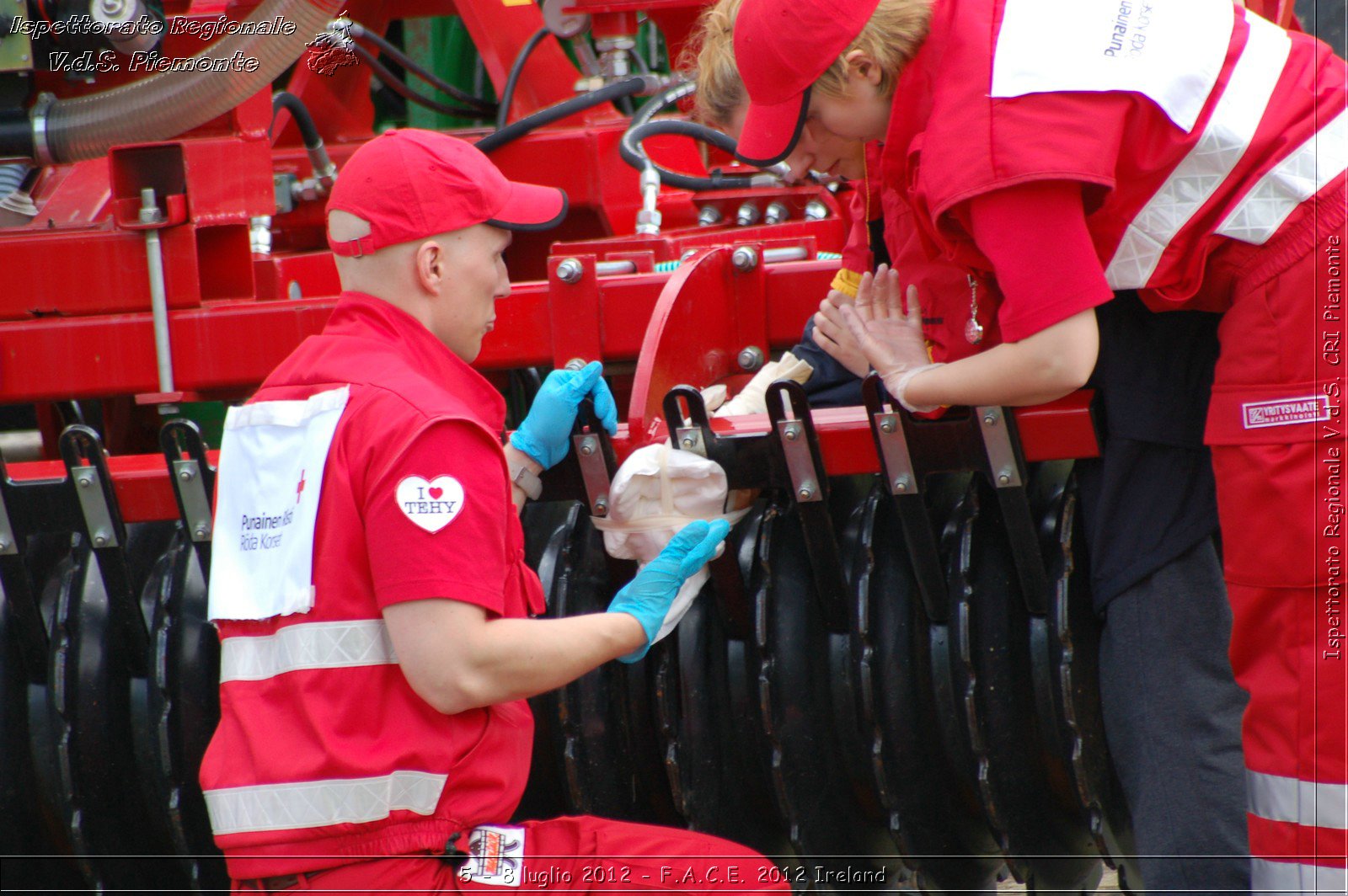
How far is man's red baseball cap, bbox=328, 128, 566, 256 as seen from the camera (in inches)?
64.1

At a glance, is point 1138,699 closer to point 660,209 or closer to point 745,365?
point 745,365

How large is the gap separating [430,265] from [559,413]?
413 millimetres

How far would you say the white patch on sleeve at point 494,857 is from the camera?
1.57 m

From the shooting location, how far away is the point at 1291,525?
1.70 metres

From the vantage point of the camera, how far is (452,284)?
1.70 meters

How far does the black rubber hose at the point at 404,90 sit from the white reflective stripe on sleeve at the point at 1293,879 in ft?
9.94

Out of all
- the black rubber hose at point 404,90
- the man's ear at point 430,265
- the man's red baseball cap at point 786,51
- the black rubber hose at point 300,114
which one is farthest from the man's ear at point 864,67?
the black rubber hose at point 404,90

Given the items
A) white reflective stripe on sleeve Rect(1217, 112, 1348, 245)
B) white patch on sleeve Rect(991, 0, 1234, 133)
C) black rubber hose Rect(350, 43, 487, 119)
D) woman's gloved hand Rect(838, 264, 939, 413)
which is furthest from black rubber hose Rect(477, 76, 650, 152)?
white reflective stripe on sleeve Rect(1217, 112, 1348, 245)

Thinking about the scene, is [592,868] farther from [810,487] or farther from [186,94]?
[186,94]

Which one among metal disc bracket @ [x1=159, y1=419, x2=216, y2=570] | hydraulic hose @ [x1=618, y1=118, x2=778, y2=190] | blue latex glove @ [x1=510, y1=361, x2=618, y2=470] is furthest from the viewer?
hydraulic hose @ [x1=618, y1=118, x2=778, y2=190]

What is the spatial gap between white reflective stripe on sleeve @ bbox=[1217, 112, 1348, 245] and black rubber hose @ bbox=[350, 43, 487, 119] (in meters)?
2.71

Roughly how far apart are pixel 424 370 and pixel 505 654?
356mm

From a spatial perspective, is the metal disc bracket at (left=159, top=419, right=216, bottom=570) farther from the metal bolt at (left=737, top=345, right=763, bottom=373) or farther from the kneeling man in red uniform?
the metal bolt at (left=737, top=345, right=763, bottom=373)

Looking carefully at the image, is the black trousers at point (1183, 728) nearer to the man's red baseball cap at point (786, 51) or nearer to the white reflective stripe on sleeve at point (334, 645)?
the man's red baseball cap at point (786, 51)
